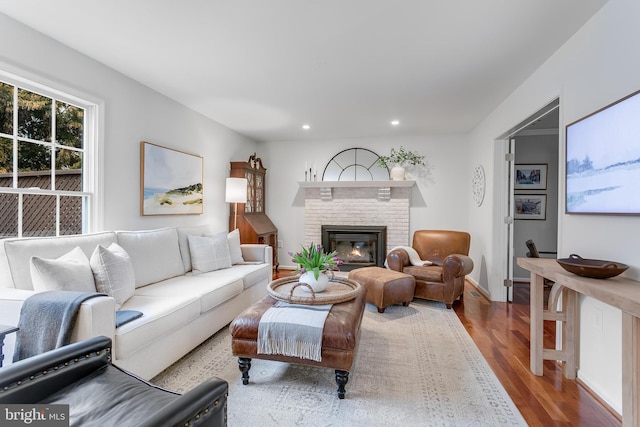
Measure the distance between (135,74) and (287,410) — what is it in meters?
3.14

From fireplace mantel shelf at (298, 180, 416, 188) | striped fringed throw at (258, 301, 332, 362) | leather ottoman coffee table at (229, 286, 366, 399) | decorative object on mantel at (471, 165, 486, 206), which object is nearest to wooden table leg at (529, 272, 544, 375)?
leather ottoman coffee table at (229, 286, 366, 399)

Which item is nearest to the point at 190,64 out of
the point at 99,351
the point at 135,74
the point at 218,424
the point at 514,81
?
the point at 135,74

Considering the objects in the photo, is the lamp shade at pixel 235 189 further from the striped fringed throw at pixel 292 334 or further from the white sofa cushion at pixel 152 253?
the striped fringed throw at pixel 292 334

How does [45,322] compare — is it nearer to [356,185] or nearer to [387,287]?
[387,287]

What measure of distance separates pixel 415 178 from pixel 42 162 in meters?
4.83

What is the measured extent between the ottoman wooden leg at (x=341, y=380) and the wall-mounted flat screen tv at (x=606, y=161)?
1810 mm

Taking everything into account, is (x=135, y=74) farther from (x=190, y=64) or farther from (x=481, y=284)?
(x=481, y=284)

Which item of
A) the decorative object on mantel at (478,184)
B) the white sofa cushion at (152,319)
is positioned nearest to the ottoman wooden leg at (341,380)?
the white sofa cushion at (152,319)

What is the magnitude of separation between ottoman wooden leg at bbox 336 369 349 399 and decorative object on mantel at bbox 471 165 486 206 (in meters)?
3.43

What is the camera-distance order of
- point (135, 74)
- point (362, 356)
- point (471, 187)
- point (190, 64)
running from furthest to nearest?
point (471, 187)
point (135, 74)
point (190, 64)
point (362, 356)

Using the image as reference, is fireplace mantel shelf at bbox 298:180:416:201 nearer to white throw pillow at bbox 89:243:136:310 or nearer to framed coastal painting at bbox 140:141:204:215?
framed coastal painting at bbox 140:141:204:215

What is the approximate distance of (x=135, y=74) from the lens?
9.69 ft

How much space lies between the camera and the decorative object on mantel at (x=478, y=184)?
4.32 meters


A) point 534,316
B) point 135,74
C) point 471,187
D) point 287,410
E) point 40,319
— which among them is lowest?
point 287,410
